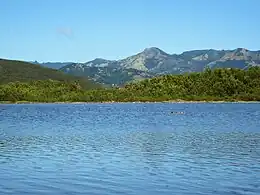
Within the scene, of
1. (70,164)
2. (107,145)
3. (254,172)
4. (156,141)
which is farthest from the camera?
(156,141)

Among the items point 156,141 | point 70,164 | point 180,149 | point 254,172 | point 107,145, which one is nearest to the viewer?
point 254,172

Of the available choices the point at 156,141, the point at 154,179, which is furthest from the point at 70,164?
the point at 156,141

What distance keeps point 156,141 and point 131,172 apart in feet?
57.9

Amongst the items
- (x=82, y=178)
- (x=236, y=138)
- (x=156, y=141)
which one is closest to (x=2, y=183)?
(x=82, y=178)

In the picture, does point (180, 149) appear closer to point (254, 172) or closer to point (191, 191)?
point (254, 172)

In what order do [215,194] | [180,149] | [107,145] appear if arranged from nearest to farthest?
[215,194], [180,149], [107,145]

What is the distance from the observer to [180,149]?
1464 inches

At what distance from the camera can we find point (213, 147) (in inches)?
1516

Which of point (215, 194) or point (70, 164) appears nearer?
point (215, 194)

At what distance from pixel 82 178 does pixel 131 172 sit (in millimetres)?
3021

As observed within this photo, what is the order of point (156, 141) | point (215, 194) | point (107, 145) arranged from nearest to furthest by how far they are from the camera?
point (215, 194) < point (107, 145) < point (156, 141)

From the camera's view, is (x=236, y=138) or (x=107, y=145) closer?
(x=107, y=145)

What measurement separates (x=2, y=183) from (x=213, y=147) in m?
19.4

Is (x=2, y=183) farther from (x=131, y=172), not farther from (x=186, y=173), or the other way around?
(x=186, y=173)
